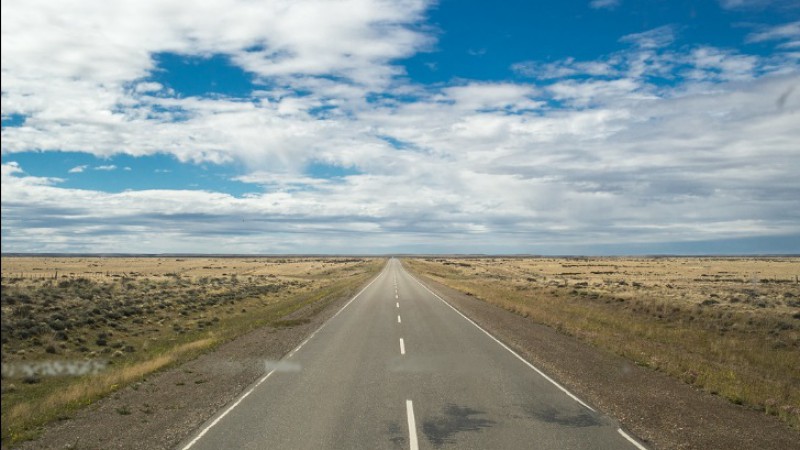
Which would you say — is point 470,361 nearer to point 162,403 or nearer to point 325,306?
point 162,403

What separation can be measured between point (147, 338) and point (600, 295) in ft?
97.2

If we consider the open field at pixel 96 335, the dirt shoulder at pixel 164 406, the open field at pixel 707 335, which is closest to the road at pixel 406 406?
the dirt shoulder at pixel 164 406

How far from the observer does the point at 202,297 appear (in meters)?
36.6

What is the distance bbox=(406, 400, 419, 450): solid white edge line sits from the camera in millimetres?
8266

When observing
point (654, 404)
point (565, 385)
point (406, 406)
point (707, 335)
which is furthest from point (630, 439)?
point (707, 335)

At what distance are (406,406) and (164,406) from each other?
5.17m

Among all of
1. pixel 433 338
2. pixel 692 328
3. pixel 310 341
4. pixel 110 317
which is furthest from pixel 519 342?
pixel 110 317

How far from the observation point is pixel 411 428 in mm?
9141

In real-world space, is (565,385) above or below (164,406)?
above

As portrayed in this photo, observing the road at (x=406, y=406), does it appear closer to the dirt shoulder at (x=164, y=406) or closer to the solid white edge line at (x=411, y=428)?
the solid white edge line at (x=411, y=428)

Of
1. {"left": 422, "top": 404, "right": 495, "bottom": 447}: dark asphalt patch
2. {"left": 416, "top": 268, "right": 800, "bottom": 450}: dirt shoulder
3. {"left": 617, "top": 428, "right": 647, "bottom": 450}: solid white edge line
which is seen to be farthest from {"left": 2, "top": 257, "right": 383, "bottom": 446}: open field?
{"left": 416, "top": 268, "right": 800, "bottom": 450}: dirt shoulder

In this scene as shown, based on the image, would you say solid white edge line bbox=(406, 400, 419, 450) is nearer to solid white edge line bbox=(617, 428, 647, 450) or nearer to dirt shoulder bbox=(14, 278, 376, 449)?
solid white edge line bbox=(617, 428, 647, 450)

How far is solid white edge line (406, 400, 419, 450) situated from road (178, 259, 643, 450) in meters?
0.02

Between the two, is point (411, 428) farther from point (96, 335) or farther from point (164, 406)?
point (96, 335)
